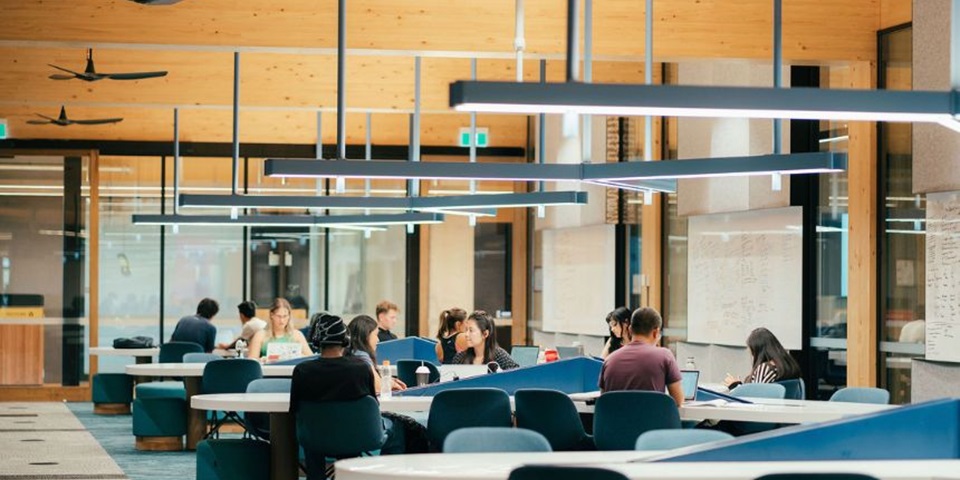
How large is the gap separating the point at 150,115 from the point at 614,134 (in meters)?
6.21

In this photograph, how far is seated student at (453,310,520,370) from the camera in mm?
11516

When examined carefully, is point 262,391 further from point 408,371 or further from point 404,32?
point 404,32

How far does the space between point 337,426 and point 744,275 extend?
5.65 m

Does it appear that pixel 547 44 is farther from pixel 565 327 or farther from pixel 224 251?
pixel 224 251

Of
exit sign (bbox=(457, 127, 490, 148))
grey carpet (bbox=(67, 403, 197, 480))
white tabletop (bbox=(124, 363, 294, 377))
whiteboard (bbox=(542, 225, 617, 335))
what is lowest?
grey carpet (bbox=(67, 403, 197, 480))

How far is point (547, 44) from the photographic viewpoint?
1069 centimetres

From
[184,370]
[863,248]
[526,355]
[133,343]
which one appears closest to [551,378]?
[863,248]

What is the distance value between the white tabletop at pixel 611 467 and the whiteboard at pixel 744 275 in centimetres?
649

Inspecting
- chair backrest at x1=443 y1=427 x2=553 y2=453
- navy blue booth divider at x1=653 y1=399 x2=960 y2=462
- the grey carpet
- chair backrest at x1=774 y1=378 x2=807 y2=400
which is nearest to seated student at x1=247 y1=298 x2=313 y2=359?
the grey carpet

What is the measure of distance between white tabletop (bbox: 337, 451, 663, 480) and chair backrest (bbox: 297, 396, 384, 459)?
7.41 ft

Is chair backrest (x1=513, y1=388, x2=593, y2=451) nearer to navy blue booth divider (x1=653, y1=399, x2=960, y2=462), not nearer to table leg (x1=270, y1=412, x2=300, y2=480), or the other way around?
table leg (x1=270, y1=412, x2=300, y2=480)

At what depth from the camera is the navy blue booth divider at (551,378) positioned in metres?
9.82

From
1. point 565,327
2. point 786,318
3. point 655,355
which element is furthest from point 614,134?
point 655,355

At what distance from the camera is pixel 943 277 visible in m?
10.1
